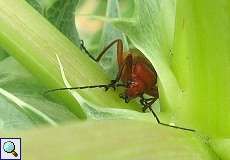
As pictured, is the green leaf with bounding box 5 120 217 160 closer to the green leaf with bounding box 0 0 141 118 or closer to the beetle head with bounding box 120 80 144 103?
the green leaf with bounding box 0 0 141 118

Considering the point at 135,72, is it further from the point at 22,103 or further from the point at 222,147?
the point at 222,147

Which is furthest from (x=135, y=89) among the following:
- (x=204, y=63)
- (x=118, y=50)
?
(x=204, y=63)

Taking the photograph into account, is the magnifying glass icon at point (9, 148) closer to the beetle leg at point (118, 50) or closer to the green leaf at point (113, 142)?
the green leaf at point (113, 142)

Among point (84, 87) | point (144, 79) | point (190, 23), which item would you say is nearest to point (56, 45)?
point (84, 87)

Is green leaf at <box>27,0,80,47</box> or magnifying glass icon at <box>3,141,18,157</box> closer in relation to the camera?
magnifying glass icon at <box>3,141,18,157</box>

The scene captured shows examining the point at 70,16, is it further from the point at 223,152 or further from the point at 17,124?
the point at 223,152

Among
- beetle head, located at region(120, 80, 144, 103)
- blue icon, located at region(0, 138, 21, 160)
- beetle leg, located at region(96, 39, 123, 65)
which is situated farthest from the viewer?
beetle leg, located at region(96, 39, 123, 65)

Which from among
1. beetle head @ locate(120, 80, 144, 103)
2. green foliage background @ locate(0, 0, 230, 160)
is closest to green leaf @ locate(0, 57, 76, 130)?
green foliage background @ locate(0, 0, 230, 160)
